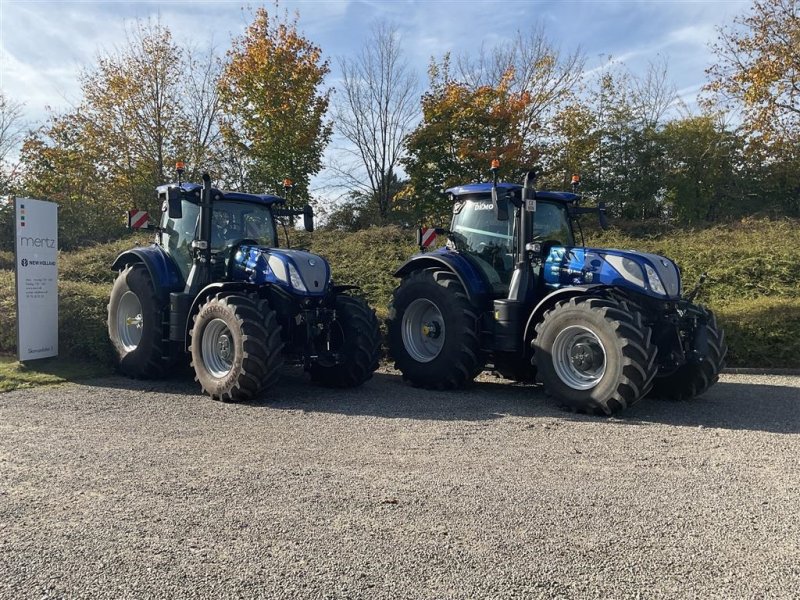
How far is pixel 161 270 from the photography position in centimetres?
839

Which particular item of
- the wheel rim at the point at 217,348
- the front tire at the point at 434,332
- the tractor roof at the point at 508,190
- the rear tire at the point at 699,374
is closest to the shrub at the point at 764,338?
the rear tire at the point at 699,374

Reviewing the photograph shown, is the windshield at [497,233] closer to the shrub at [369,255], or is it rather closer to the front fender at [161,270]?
the shrub at [369,255]

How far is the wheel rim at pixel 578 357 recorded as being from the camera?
253 inches

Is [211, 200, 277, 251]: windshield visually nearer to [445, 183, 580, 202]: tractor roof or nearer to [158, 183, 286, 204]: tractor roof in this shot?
[158, 183, 286, 204]: tractor roof

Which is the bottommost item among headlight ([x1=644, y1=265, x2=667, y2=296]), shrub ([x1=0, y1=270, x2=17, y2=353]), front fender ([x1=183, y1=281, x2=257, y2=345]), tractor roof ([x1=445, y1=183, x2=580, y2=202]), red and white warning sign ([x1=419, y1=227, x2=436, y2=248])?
shrub ([x1=0, y1=270, x2=17, y2=353])

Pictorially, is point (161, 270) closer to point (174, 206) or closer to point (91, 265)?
point (174, 206)

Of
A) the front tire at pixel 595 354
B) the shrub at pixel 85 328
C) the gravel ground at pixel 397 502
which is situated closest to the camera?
the gravel ground at pixel 397 502

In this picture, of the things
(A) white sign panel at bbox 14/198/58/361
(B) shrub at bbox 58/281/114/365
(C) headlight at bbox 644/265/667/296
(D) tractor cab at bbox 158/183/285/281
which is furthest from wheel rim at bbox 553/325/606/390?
(A) white sign panel at bbox 14/198/58/361

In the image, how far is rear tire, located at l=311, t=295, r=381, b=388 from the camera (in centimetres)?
757

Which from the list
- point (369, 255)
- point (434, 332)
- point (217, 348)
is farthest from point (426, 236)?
point (369, 255)

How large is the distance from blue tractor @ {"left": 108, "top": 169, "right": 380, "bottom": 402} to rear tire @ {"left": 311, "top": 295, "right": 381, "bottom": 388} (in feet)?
0.04

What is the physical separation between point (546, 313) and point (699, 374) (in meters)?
1.76

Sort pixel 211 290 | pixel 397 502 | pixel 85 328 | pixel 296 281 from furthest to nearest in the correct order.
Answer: pixel 85 328, pixel 211 290, pixel 296 281, pixel 397 502

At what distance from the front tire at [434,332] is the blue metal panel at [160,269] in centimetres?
285
